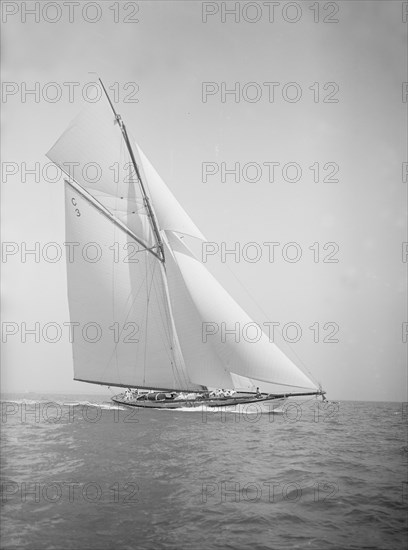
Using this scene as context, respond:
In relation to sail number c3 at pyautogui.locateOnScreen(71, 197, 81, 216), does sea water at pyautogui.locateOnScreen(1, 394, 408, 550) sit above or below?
below

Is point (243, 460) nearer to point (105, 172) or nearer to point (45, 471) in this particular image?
point (45, 471)

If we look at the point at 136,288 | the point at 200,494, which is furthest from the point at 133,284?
the point at 200,494

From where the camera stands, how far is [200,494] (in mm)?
11383

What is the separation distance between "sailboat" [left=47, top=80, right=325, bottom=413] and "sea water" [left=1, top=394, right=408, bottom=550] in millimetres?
12555

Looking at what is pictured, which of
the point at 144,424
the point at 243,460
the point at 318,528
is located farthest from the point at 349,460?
the point at 144,424

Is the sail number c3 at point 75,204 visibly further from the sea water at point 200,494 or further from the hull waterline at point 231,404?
the sea water at point 200,494

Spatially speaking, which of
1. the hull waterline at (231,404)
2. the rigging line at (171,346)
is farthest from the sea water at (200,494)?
the hull waterline at (231,404)

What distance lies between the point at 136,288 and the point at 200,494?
2384 centimetres

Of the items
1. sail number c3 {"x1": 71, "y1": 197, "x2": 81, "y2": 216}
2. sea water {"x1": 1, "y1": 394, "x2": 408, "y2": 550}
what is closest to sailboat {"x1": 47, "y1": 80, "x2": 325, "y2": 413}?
sail number c3 {"x1": 71, "y1": 197, "x2": 81, "y2": 216}

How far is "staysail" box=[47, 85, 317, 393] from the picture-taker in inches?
1229

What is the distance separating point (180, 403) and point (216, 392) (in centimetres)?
316

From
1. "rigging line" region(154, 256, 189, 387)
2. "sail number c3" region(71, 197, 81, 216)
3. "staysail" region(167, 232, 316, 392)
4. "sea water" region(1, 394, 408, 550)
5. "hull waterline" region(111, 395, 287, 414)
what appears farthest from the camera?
"sail number c3" region(71, 197, 81, 216)

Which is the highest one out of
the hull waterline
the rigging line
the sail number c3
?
the sail number c3

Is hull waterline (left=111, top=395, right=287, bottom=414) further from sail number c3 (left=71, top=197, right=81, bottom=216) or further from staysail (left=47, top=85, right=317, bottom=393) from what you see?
sail number c3 (left=71, top=197, right=81, bottom=216)
